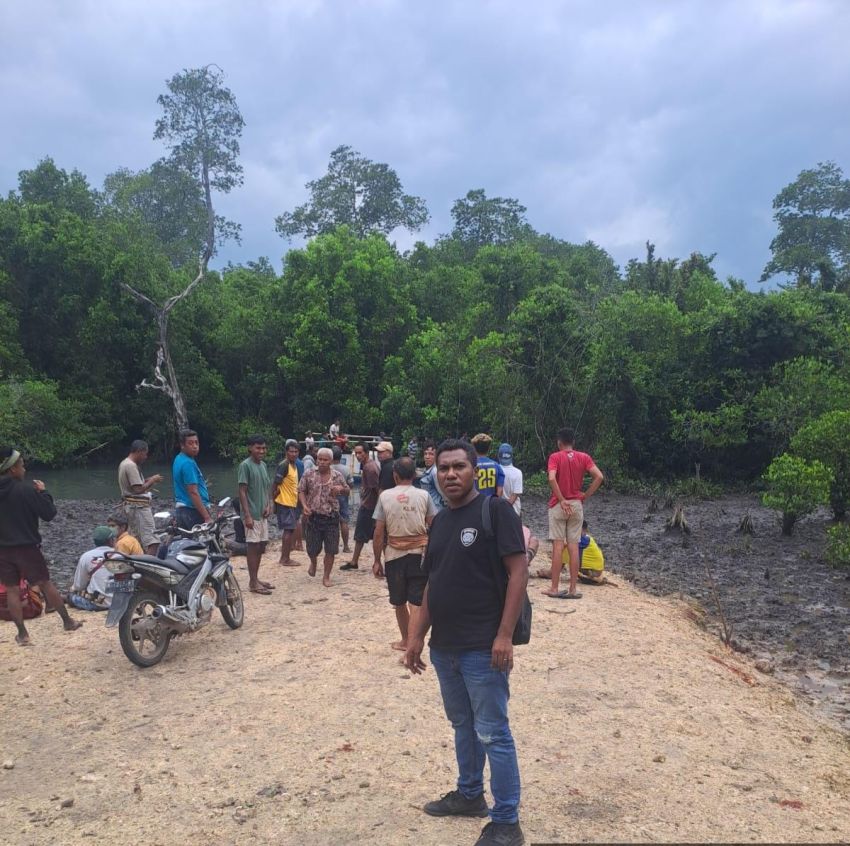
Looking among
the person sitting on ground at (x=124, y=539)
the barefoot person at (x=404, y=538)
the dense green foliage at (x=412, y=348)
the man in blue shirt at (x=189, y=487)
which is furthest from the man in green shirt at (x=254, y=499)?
the dense green foliage at (x=412, y=348)

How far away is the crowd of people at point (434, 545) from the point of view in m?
3.18

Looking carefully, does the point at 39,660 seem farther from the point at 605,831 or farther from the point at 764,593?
the point at 764,593

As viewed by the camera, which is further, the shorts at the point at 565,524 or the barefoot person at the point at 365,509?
the barefoot person at the point at 365,509

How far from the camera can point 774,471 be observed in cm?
1315

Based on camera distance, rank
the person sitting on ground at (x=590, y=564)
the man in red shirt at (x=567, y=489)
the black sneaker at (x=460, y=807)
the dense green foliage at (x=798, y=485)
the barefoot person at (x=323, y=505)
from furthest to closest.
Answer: the dense green foliage at (x=798, y=485) < the person sitting on ground at (x=590, y=564) < the barefoot person at (x=323, y=505) < the man in red shirt at (x=567, y=489) < the black sneaker at (x=460, y=807)

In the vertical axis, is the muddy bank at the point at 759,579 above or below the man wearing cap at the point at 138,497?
below

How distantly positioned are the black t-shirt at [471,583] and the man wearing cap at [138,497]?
206 inches

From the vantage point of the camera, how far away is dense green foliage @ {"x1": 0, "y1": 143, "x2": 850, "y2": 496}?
2228 cm

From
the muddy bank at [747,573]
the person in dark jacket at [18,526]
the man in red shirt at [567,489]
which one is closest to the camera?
the person in dark jacket at [18,526]

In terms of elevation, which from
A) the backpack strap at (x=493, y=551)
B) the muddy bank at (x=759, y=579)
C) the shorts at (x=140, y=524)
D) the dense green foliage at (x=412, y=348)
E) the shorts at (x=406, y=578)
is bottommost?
the muddy bank at (x=759, y=579)

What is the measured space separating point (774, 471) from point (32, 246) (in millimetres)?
27971

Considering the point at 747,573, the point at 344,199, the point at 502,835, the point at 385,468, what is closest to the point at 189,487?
the point at 385,468

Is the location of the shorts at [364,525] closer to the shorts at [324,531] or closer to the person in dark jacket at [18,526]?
the shorts at [324,531]

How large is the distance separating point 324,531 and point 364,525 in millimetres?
987
